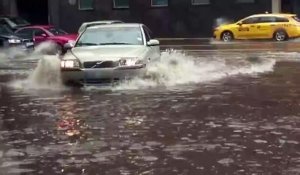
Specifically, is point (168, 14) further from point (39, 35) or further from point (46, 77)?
point (46, 77)

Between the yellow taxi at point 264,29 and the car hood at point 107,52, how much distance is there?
23.0 metres

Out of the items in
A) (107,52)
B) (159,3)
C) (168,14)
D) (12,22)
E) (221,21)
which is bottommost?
(107,52)

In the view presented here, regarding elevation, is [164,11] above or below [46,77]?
above

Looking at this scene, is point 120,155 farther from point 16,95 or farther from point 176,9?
point 176,9

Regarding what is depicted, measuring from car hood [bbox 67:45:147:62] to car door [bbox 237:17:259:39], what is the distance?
23.9m

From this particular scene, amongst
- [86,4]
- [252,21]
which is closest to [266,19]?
[252,21]

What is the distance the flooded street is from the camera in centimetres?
762

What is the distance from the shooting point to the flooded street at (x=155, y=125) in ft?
25.0

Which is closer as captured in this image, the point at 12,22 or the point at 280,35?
the point at 12,22

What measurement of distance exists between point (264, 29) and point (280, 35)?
3.39 ft

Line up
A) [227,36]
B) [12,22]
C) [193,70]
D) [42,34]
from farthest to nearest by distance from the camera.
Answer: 1. [227,36]
2. [12,22]
3. [42,34]
4. [193,70]

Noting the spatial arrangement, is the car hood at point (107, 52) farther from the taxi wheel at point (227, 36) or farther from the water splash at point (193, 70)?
the taxi wheel at point (227, 36)

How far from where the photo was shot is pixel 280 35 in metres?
37.0

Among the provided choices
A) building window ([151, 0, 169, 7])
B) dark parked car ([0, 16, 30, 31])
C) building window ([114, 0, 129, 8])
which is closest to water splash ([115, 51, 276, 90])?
dark parked car ([0, 16, 30, 31])
